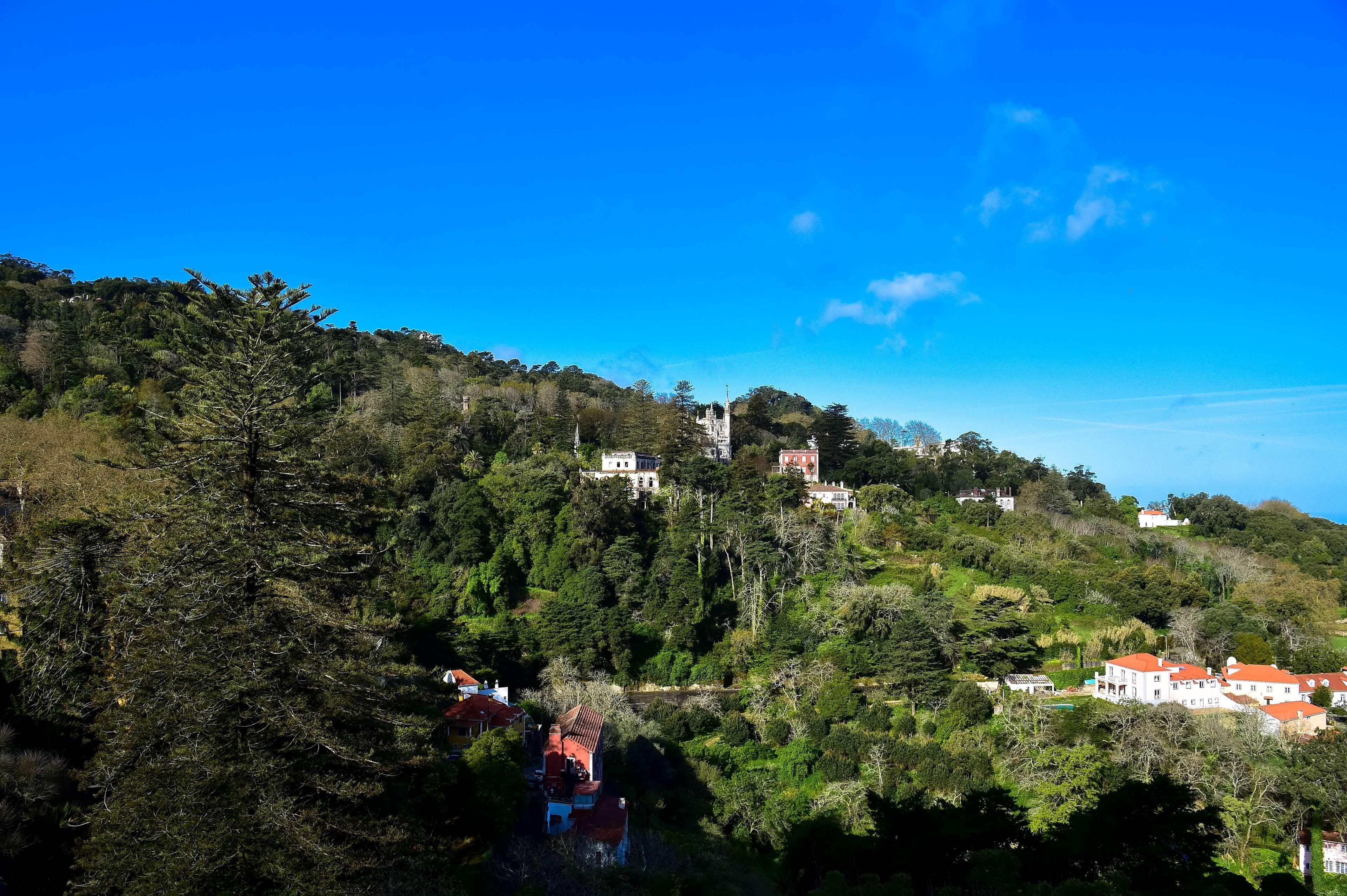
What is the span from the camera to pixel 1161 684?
2436 centimetres

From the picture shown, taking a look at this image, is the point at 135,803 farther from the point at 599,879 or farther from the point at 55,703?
the point at 599,879

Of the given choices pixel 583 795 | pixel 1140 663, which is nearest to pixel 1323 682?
pixel 1140 663

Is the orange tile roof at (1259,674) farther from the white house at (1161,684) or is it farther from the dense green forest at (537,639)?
the dense green forest at (537,639)

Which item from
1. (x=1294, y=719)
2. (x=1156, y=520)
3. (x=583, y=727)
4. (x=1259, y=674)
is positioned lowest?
(x=1294, y=719)

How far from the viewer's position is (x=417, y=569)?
29.0 meters

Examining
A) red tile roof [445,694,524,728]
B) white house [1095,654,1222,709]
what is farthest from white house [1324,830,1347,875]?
red tile roof [445,694,524,728]

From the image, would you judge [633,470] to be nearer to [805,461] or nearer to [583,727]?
[805,461]

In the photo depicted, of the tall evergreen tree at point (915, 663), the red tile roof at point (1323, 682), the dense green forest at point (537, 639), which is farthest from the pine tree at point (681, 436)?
the red tile roof at point (1323, 682)

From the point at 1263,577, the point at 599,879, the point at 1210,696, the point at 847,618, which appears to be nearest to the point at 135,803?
the point at 599,879

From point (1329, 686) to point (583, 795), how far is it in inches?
967

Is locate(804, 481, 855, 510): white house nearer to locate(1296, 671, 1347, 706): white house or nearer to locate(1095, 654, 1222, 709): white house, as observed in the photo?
locate(1095, 654, 1222, 709): white house

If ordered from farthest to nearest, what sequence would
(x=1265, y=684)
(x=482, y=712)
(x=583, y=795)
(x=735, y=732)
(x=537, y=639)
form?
1. (x=537, y=639)
2. (x=1265, y=684)
3. (x=735, y=732)
4. (x=482, y=712)
5. (x=583, y=795)

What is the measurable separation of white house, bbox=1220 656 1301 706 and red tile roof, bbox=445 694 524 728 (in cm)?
2281

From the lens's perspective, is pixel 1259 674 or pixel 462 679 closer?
pixel 462 679
